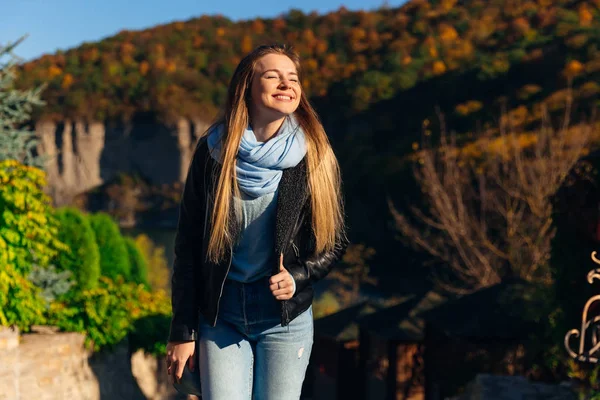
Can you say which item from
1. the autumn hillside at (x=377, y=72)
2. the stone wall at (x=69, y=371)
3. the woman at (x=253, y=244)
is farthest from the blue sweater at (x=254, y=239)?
the autumn hillside at (x=377, y=72)

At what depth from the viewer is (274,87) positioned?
7.63 feet

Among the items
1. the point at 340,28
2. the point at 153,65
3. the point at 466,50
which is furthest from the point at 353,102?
the point at 153,65

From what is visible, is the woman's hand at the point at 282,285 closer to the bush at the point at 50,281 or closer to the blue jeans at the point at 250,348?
the blue jeans at the point at 250,348

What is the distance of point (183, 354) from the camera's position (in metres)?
2.29

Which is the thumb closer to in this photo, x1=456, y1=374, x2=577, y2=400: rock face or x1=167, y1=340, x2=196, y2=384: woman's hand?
x1=167, y1=340, x2=196, y2=384: woman's hand

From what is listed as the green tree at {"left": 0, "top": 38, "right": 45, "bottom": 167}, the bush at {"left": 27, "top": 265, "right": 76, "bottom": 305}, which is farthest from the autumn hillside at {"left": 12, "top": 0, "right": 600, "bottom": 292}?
the bush at {"left": 27, "top": 265, "right": 76, "bottom": 305}

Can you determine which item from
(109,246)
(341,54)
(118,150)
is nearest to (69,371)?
(109,246)

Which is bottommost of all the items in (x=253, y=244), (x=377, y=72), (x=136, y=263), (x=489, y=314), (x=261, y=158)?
(x=489, y=314)

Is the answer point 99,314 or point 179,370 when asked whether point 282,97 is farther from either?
point 99,314

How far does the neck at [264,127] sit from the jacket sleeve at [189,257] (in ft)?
0.55

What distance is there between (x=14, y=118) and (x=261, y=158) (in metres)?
6.20

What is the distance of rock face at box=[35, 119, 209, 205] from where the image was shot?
2554 inches

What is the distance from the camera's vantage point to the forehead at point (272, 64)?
2.34 m

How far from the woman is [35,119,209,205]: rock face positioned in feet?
205
